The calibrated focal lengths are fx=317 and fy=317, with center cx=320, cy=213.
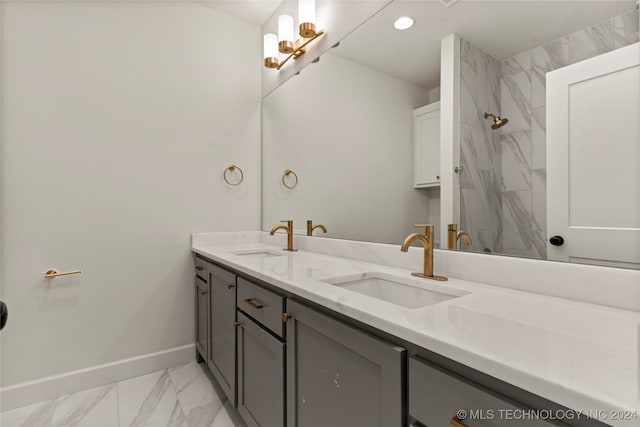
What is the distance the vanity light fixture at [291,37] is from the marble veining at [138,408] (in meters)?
2.15

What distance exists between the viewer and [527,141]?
38.0 inches

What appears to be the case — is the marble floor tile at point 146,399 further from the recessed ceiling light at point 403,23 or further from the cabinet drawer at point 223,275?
the recessed ceiling light at point 403,23

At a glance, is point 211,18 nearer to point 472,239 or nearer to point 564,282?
point 472,239

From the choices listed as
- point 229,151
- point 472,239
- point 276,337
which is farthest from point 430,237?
point 229,151

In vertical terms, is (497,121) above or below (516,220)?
above

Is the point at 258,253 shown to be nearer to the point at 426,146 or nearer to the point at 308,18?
the point at 426,146

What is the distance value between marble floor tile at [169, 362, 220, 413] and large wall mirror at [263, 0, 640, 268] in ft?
3.69

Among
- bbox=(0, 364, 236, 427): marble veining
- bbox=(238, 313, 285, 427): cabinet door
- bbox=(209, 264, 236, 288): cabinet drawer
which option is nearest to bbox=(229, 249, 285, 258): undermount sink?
bbox=(209, 264, 236, 288): cabinet drawer

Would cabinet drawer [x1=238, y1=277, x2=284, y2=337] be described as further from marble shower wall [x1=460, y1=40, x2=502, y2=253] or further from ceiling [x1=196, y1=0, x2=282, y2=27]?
ceiling [x1=196, y1=0, x2=282, y2=27]

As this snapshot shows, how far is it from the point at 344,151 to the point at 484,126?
0.83 metres

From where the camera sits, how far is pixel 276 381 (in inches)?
44.8

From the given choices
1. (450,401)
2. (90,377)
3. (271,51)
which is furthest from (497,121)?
(90,377)

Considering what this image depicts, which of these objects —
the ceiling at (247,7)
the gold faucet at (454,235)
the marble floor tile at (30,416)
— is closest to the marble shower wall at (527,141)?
the gold faucet at (454,235)

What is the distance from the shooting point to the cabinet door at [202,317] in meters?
1.94
